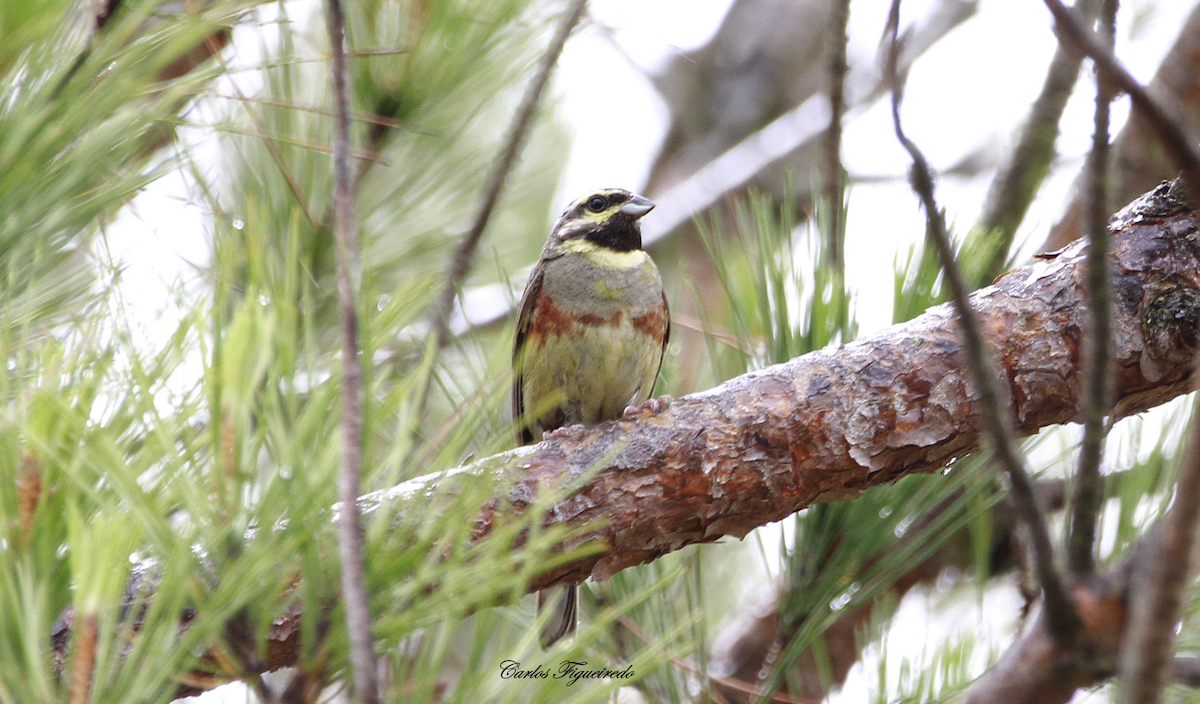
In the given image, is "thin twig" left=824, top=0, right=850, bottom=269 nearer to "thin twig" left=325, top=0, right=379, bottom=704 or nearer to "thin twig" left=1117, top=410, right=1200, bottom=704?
"thin twig" left=325, top=0, right=379, bottom=704

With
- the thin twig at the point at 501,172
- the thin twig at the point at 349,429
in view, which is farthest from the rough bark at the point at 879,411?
the thin twig at the point at 349,429

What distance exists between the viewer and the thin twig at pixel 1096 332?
127 cm

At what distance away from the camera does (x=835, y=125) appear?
3291mm

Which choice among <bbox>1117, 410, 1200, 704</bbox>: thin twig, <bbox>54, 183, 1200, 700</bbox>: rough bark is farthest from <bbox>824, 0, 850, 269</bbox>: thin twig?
<bbox>1117, 410, 1200, 704</bbox>: thin twig

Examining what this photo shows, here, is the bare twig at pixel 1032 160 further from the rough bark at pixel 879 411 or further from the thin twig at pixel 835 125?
the rough bark at pixel 879 411

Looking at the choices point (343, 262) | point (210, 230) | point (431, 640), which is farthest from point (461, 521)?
point (210, 230)

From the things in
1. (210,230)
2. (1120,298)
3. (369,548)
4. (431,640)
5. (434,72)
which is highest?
(434,72)

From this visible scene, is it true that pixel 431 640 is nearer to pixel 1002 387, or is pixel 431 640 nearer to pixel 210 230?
pixel 1002 387

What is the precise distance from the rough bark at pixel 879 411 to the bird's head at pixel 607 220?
7.12 ft

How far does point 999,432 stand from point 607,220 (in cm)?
363

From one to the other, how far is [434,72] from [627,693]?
2.18m

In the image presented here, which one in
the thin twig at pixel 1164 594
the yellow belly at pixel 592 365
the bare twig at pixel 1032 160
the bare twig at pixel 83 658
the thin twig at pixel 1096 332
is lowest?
the bare twig at pixel 83 658

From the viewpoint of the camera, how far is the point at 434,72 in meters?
3.23

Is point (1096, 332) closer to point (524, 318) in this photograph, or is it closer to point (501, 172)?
point (501, 172)
